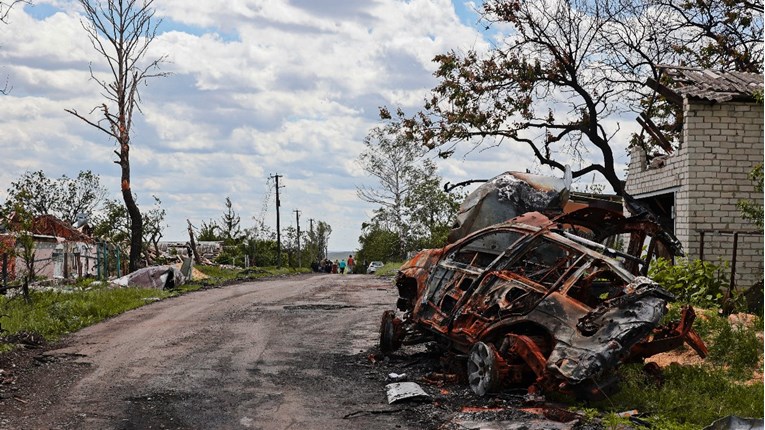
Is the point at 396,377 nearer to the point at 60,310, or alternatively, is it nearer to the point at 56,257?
the point at 60,310

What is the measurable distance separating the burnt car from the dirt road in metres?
1.19

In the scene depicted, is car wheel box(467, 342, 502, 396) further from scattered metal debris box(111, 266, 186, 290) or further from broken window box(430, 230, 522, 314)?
scattered metal debris box(111, 266, 186, 290)

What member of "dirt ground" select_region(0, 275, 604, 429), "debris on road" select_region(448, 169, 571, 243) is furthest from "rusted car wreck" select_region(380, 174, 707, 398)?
"debris on road" select_region(448, 169, 571, 243)

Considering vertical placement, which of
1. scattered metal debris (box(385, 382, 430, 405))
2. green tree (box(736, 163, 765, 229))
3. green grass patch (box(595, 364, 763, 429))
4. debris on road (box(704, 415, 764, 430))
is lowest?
scattered metal debris (box(385, 382, 430, 405))

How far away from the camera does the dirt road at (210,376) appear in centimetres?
802

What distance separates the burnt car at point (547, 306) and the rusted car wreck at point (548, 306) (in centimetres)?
1

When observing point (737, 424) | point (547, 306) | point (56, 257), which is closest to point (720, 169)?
point (547, 306)

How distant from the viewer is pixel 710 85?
53.9 ft

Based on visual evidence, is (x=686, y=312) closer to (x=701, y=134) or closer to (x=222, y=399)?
(x=222, y=399)

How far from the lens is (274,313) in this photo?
58.1 feet

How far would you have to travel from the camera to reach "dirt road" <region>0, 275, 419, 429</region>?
802 centimetres

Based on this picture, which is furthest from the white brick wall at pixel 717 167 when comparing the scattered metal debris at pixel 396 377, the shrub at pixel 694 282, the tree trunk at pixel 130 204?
the tree trunk at pixel 130 204

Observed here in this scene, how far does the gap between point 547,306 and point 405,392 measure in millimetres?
1762

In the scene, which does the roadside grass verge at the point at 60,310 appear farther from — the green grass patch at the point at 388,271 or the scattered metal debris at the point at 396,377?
the green grass patch at the point at 388,271
